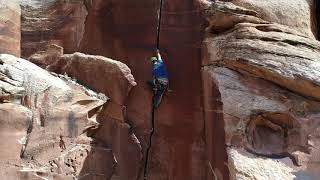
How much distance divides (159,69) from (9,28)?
121 inches

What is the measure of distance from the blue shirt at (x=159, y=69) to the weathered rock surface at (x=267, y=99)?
3.33 feet

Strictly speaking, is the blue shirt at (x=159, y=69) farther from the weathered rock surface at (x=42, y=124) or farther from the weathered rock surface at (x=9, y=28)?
the weathered rock surface at (x=9, y=28)

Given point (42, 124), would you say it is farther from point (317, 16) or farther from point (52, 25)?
point (317, 16)

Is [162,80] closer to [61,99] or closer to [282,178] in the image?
[61,99]

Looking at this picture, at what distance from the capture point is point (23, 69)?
32.0 feet

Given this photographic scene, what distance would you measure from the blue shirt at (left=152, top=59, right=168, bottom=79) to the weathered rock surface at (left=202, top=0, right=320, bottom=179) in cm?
101

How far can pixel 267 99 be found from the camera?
28.5 feet

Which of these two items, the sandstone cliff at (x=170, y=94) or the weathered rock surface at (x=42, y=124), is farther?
the weathered rock surface at (x=42, y=124)

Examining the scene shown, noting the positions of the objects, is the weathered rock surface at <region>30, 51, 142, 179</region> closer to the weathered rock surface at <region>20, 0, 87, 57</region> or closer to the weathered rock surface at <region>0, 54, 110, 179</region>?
the weathered rock surface at <region>0, 54, 110, 179</region>

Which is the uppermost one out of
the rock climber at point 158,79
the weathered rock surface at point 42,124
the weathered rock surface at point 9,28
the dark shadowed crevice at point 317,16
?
the dark shadowed crevice at point 317,16

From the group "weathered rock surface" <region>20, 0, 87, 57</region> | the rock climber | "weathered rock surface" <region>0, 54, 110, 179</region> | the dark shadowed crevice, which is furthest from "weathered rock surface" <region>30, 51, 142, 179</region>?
the dark shadowed crevice

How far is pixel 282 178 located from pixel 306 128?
2.61ft

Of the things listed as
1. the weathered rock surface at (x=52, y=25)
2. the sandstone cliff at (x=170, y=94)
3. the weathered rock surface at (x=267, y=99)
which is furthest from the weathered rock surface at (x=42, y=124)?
the weathered rock surface at (x=267, y=99)

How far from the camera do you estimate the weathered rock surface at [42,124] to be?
9.19m
